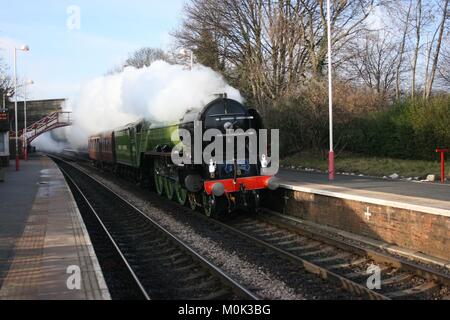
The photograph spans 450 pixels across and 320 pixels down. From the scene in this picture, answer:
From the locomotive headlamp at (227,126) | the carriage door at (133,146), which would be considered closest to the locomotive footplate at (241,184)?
the locomotive headlamp at (227,126)

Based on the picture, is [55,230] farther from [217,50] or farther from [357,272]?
[217,50]

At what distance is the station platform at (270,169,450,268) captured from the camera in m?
7.38

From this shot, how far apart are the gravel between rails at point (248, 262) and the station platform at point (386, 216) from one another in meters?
1.96

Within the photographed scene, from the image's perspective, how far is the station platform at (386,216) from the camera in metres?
7.38

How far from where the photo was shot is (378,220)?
874cm

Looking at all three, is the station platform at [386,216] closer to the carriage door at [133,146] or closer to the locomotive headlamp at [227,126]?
the locomotive headlamp at [227,126]

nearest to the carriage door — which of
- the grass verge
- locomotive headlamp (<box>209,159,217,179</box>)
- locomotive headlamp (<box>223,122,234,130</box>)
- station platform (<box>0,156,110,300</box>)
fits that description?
station platform (<box>0,156,110,300</box>)

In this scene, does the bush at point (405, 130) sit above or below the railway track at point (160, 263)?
above
